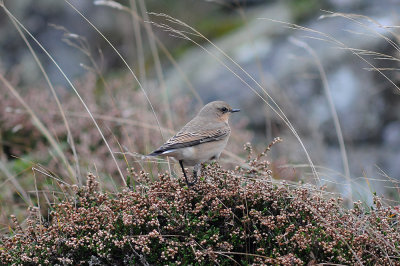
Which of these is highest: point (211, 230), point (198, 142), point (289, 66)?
point (289, 66)

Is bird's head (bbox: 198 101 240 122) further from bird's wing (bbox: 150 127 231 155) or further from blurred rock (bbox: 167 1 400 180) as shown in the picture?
blurred rock (bbox: 167 1 400 180)

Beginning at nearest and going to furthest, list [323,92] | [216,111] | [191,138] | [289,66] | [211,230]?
[211,230] < [191,138] < [216,111] < [323,92] < [289,66]

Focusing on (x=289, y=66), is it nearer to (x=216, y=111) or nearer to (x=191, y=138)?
(x=216, y=111)

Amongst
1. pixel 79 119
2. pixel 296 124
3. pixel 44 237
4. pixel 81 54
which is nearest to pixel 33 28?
pixel 81 54

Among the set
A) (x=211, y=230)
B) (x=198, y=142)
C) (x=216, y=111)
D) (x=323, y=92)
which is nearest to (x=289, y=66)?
(x=323, y=92)

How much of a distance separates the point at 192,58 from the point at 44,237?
7.43m

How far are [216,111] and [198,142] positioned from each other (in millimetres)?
805

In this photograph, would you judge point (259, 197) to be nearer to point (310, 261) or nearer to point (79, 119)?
point (310, 261)

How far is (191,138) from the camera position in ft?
14.2

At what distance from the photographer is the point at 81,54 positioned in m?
11.9

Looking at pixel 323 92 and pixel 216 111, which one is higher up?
pixel 216 111

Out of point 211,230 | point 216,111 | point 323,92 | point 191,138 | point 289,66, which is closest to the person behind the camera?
point 211,230

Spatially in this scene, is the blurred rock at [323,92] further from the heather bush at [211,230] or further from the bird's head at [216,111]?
the heather bush at [211,230]

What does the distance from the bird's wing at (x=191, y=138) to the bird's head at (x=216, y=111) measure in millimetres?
315
